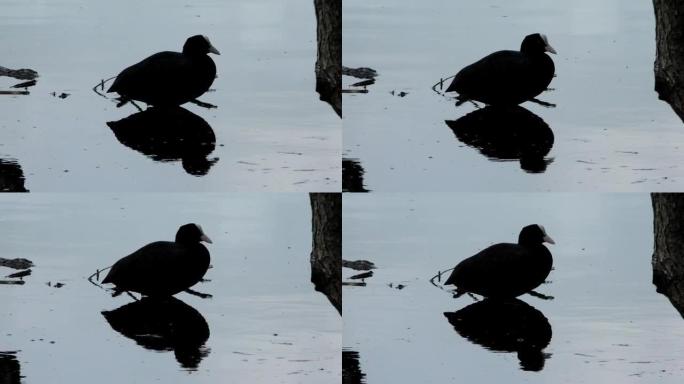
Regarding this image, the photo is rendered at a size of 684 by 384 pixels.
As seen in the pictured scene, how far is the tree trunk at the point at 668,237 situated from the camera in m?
11.7

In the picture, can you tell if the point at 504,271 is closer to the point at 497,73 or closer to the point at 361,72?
the point at 497,73

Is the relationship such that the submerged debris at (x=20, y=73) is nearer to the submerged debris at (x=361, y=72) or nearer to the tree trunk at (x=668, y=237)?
the submerged debris at (x=361, y=72)

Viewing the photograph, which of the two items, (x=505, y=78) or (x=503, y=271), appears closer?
(x=503, y=271)

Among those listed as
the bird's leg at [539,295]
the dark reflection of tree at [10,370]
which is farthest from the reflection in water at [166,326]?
the bird's leg at [539,295]

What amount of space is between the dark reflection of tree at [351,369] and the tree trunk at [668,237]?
2.14 meters

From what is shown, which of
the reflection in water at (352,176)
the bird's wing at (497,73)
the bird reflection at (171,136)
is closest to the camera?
the reflection in water at (352,176)

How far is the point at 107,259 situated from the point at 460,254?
2.36m

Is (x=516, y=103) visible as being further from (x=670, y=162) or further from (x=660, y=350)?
(x=660, y=350)

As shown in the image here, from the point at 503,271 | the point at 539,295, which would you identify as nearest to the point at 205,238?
the point at 503,271

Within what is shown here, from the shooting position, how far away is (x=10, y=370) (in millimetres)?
10844

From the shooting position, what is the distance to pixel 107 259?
38.7 ft

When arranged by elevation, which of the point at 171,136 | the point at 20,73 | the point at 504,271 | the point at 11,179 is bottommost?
the point at 504,271

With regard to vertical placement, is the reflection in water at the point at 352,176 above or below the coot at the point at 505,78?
below

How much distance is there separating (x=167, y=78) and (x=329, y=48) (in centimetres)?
115
